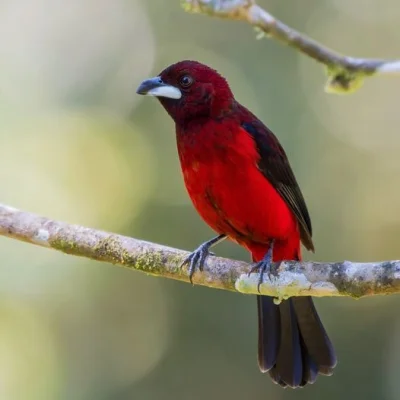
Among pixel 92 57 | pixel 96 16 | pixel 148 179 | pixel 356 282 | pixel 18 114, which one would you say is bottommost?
pixel 356 282

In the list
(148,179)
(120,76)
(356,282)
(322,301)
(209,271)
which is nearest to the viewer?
(356,282)

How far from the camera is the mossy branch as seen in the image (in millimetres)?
3871

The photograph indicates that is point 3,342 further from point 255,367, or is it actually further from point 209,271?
point 209,271

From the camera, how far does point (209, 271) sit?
441cm

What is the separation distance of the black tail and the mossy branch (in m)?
0.59

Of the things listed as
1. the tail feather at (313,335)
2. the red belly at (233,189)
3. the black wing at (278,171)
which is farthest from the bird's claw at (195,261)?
the tail feather at (313,335)

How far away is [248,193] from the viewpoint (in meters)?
4.59

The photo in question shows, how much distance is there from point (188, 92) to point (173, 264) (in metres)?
0.97

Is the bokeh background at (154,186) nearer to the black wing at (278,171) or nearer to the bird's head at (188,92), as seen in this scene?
the black wing at (278,171)

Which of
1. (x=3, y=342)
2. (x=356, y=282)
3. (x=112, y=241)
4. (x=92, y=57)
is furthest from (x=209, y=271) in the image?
(x=92, y=57)

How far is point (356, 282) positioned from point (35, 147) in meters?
5.15


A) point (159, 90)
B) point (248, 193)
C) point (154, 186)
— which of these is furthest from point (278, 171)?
point (154, 186)

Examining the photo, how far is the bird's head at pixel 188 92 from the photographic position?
470cm

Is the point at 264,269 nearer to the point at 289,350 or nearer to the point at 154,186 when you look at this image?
the point at 289,350
